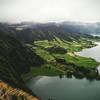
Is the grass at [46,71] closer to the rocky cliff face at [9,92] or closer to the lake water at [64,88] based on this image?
the lake water at [64,88]

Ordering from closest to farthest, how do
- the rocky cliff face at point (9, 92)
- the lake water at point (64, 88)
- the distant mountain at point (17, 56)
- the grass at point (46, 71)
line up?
the rocky cliff face at point (9, 92) < the lake water at point (64, 88) < the grass at point (46, 71) < the distant mountain at point (17, 56)

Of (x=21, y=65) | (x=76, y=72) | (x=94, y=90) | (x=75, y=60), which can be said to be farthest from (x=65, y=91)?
(x=75, y=60)

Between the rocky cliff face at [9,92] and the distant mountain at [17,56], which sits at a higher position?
the rocky cliff face at [9,92]

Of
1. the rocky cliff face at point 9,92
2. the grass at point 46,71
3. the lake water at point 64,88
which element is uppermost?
the rocky cliff face at point 9,92

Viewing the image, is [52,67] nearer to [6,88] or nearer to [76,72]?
[76,72]

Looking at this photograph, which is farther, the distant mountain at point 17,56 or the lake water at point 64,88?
the distant mountain at point 17,56

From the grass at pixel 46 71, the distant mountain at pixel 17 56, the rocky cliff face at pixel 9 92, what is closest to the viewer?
the rocky cliff face at pixel 9 92

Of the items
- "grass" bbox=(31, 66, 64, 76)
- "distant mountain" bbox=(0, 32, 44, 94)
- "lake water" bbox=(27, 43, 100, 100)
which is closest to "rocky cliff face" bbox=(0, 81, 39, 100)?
"lake water" bbox=(27, 43, 100, 100)

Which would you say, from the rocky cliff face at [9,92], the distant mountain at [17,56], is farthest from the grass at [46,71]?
the rocky cliff face at [9,92]
